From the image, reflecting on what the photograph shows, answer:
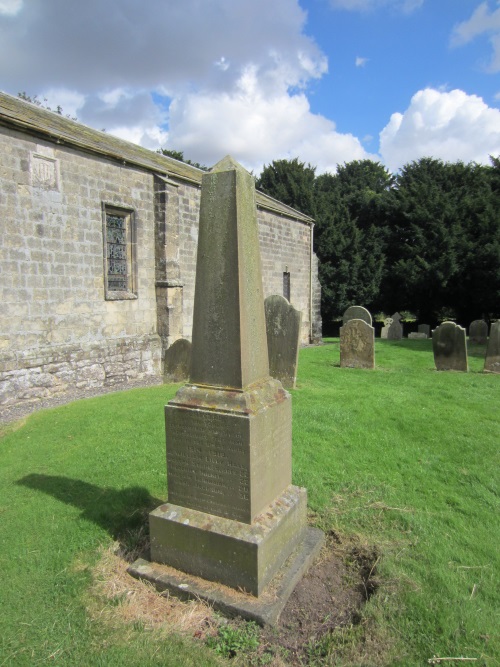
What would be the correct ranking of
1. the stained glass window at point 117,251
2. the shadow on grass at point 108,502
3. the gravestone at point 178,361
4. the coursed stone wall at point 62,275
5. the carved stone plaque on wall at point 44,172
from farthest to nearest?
the stained glass window at point 117,251
the gravestone at point 178,361
the carved stone plaque on wall at point 44,172
the coursed stone wall at point 62,275
the shadow on grass at point 108,502

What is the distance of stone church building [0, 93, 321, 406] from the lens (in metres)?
7.85

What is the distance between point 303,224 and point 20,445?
611 inches

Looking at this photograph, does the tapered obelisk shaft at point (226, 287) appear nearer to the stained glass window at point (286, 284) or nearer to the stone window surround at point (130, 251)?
the stone window surround at point (130, 251)

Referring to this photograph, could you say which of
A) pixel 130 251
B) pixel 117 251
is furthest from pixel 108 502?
pixel 130 251

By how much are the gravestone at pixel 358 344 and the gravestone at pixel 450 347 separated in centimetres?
149

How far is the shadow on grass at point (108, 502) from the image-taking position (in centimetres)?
351

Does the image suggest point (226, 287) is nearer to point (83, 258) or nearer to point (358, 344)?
point (83, 258)

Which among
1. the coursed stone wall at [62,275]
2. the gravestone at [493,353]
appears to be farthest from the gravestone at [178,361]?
the gravestone at [493,353]

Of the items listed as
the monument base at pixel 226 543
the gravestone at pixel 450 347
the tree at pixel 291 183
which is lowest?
the monument base at pixel 226 543

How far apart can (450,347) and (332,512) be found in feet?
24.8

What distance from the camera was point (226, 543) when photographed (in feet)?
9.02

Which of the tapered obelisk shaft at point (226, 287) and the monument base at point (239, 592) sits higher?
the tapered obelisk shaft at point (226, 287)

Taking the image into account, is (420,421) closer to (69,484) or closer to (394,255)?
(69,484)

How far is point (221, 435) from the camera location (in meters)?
2.84
